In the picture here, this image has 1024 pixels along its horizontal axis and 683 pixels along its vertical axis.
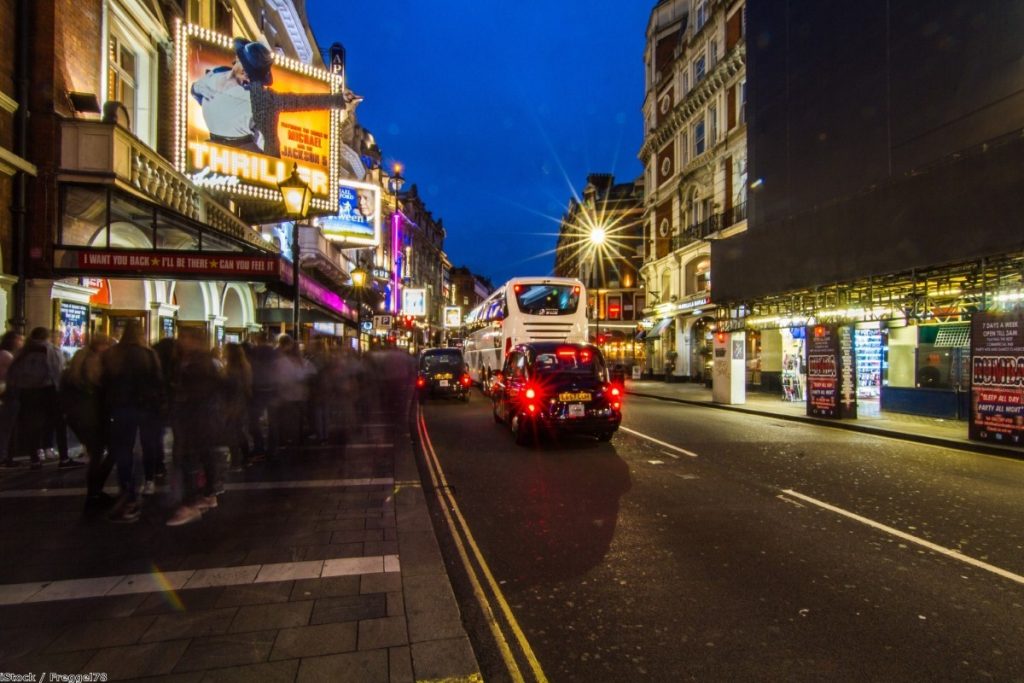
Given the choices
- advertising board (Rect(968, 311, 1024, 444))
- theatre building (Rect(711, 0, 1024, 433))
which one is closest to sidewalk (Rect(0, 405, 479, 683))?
advertising board (Rect(968, 311, 1024, 444))

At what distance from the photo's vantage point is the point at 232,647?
3299mm

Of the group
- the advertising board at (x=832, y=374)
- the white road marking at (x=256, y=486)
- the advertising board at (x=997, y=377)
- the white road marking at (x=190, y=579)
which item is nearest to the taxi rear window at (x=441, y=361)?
the advertising board at (x=832, y=374)

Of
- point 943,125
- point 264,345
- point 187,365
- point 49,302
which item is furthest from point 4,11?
point 943,125

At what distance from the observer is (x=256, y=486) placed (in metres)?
7.26

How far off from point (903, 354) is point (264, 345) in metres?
18.0

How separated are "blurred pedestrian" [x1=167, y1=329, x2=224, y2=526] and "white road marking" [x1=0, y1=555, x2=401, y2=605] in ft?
5.27

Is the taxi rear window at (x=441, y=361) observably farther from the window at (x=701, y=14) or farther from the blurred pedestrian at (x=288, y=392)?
the window at (x=701, y=14)

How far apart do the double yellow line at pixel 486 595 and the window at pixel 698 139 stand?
3029 cm

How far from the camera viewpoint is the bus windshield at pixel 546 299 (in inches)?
768

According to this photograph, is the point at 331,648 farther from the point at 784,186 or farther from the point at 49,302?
the point at 784,186

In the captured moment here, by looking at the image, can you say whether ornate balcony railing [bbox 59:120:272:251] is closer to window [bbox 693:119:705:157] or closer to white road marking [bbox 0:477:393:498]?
white road marking [bbox 0:477:393:498]

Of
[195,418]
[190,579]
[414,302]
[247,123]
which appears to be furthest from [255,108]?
[414,302]

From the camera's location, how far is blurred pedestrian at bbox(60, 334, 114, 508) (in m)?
5.91

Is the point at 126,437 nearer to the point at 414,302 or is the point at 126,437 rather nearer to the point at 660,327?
the point at 660,327
